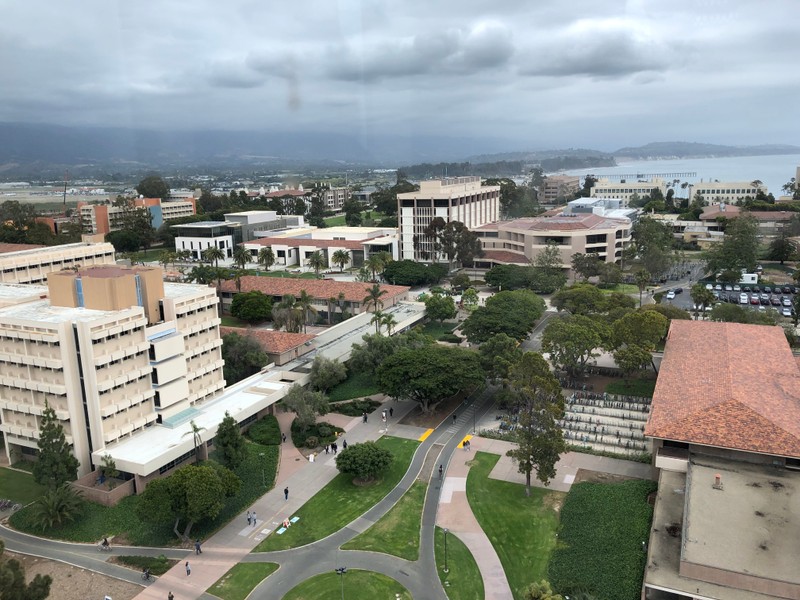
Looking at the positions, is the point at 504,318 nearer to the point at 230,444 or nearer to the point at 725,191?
the point at 230,444

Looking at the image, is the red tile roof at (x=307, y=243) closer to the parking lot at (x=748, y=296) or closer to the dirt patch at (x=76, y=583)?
the parking lot at (x=748, y=296)

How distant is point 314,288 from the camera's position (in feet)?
263

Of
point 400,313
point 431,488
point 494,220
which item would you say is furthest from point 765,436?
point 494,220

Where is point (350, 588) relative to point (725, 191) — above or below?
below

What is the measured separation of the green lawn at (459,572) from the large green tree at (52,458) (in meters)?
22.5

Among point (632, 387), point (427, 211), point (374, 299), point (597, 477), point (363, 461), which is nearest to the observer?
point (363, 461)

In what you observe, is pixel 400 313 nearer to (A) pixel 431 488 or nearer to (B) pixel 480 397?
(B) pixel 480 397

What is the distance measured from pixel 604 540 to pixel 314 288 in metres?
54.6

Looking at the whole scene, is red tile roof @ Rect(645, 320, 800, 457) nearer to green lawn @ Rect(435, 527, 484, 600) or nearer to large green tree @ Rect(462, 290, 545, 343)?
green lawn @ Rect(435, 527, 484, 600)

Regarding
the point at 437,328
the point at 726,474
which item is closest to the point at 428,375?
the point at 726,474

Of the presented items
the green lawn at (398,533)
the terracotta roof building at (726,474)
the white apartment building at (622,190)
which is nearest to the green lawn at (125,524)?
the green lawn at (398,533)

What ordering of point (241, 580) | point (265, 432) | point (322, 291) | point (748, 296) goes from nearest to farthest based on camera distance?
1. point (241, 580)
2. point (265, 432)
3. point (322, 291)
4. point (748, 296)

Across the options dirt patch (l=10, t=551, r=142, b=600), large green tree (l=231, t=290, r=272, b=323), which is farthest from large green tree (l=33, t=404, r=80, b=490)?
large green tree (l=231, t=290, r=272, b=323)

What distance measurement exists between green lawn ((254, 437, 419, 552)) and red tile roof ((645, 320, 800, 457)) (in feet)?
53.5
